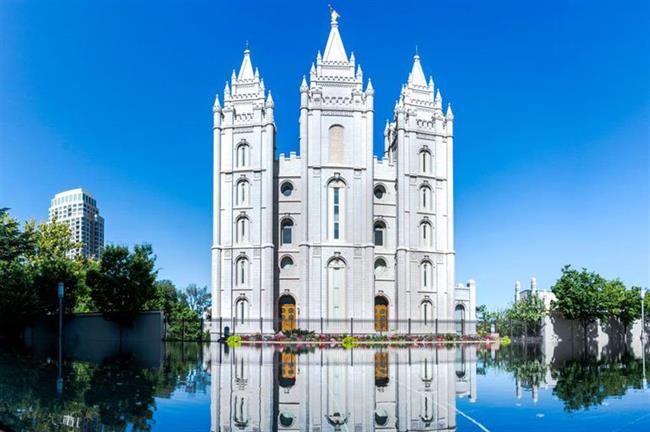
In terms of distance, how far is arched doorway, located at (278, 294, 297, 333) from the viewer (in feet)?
178

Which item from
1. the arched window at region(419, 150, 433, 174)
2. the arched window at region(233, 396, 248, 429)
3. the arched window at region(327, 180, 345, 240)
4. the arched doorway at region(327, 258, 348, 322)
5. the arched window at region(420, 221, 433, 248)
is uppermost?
the arched window at region(419, 150, 433, 174)

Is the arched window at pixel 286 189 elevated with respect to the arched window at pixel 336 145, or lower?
lower

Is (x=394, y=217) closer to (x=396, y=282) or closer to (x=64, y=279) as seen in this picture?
(x=396, y=282)

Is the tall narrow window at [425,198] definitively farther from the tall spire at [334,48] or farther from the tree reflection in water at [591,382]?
the tree reflection in water at [591,382]

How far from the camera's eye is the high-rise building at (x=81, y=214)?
9437cm

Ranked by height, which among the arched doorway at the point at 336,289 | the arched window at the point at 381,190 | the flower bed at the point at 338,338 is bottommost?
the flower bed at the point at 338,338

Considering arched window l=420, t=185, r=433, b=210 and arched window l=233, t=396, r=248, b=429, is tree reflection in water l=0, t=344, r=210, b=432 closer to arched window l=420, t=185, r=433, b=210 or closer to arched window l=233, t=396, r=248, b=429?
arched window l=233, t=396, r=248, b=429

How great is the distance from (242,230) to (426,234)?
15.4 m

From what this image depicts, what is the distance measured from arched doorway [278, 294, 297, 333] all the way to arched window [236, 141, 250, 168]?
1126 centimetres

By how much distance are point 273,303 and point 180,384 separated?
36177 millimetres

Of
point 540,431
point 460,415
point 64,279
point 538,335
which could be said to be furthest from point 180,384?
point 538,335

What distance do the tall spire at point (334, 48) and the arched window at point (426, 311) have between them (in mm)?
21539

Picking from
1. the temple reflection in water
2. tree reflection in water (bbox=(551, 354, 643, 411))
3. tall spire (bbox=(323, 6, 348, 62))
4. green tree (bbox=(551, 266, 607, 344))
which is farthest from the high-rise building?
tree reflection in water (bbox=(551, 354, 643, 411))

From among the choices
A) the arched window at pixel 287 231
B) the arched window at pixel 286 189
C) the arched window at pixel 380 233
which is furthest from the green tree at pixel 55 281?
the arched window at pixel 380 233
